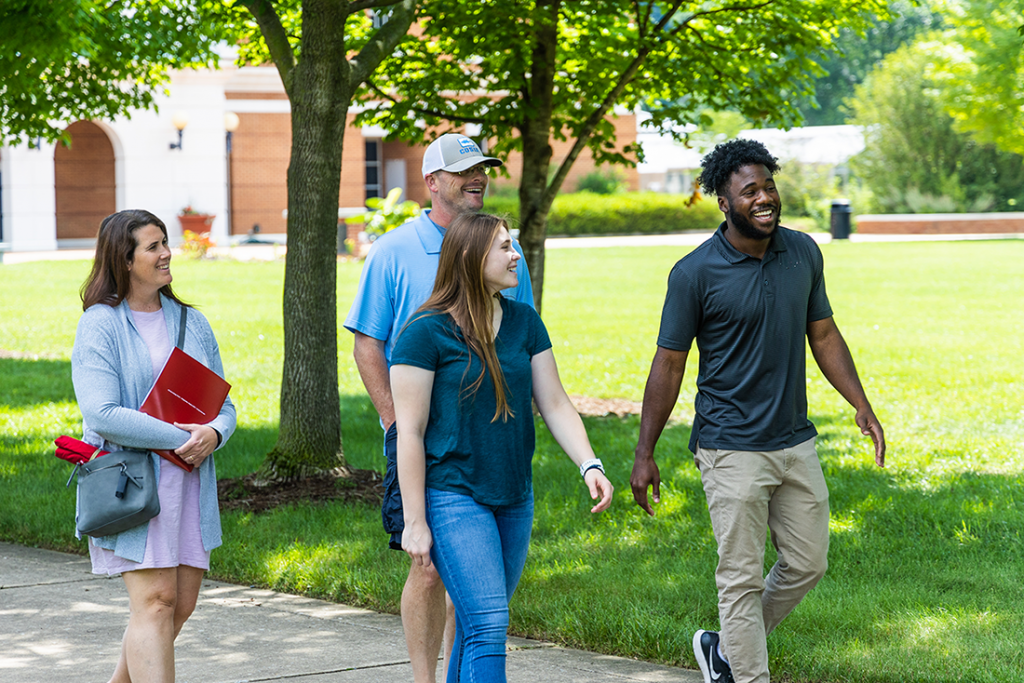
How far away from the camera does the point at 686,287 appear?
4.02 metres

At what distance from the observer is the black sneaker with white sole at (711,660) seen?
419cm

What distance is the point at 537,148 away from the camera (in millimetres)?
9773

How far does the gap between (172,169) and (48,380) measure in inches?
874

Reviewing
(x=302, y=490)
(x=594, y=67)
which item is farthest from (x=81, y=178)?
(x=302, y=490)

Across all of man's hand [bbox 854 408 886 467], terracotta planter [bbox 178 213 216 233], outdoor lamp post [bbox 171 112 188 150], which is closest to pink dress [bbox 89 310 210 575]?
man's hand [bbox 854 408 886 467]

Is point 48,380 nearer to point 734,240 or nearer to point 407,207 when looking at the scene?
point 734,240

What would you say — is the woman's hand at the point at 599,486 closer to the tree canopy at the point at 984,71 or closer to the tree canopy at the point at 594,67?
the tree canopy at the point at 594,67

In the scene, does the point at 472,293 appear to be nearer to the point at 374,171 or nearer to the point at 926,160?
the point at 374,171

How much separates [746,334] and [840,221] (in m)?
35.3

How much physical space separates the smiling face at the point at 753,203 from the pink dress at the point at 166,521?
6.46 ft

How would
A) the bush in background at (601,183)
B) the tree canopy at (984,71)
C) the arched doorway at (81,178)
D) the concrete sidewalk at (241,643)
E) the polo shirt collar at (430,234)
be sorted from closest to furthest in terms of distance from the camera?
the polo shirt collar at (430,234), the concrete sidewalk at (241,643), the tree canopy at (984,71), the arched doorway at (81,178), the bush in background at (601,183)

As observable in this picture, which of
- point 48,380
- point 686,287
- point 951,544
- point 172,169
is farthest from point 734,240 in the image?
point 172,169

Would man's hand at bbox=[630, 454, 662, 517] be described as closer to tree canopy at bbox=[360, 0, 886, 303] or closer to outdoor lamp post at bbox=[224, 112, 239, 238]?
tree canopy at bbox=[360, 0, 886, 303]

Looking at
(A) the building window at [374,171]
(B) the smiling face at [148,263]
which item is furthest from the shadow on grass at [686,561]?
(A) the building window at [374,171]
